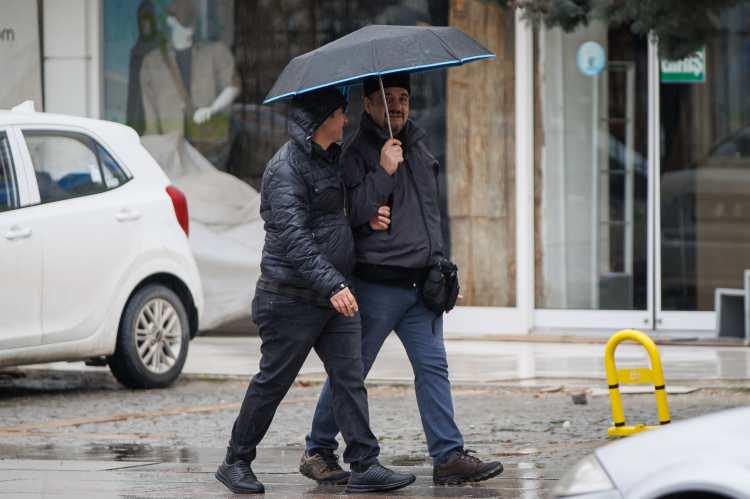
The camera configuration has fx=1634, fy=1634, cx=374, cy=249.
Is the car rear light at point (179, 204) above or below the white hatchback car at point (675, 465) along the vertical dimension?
above

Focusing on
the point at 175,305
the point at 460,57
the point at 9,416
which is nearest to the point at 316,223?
the point at 460,57

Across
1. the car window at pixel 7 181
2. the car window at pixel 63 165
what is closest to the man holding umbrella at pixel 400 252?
the car window at pixel 7 181

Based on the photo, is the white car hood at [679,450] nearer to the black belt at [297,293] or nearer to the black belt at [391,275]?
the black belt at [297,293]

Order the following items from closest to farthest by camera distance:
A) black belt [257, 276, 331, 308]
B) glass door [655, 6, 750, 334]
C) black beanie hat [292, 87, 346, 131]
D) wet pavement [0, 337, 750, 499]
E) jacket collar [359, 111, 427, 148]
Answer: black belt [257, 276, 331, 308] → black beanie hat [292, 87, 346, 131] → jacket collar [359, 111, 427, 148] → wet pavement [0, 337, 750, 499] → glass door [655, 6, 750, 334]

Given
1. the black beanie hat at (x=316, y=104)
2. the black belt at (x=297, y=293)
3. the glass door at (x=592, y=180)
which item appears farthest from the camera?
the glass door at (x=592, y=180)

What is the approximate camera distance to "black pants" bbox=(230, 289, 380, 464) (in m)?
7.21

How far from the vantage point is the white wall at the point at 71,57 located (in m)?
15.1

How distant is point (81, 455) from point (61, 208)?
2.54 m

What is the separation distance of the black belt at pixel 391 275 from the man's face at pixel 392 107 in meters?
0.63

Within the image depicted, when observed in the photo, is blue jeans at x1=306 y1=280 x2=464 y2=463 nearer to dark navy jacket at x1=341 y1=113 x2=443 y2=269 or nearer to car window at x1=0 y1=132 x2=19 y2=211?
dark navy jacket at x1=341 y1=113 x2=443 y2=269

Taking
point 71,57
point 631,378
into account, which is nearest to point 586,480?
point 631,378

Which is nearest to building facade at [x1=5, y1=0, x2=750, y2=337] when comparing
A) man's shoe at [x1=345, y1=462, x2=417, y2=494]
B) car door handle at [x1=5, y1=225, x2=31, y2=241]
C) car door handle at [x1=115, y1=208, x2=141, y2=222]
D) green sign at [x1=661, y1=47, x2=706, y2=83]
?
green sign at [x1=661, y1=47, x2=706, y2=83]

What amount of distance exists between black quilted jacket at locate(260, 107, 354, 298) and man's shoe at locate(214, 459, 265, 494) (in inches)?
Result: 34.4

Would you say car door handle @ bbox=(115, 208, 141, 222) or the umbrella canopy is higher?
the umbrella canopy
